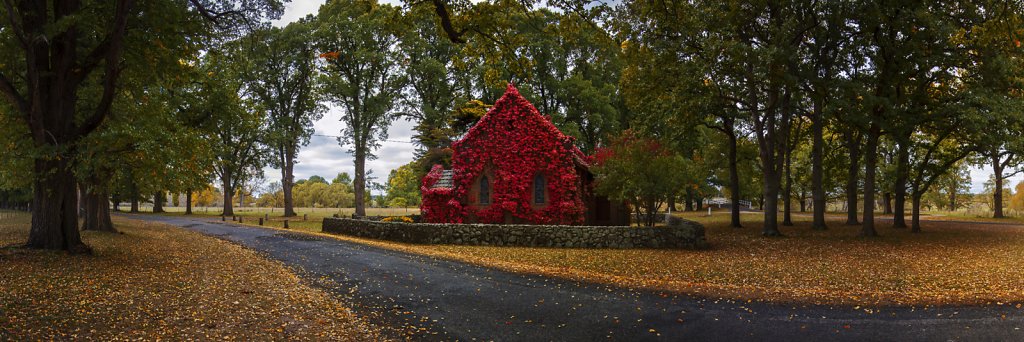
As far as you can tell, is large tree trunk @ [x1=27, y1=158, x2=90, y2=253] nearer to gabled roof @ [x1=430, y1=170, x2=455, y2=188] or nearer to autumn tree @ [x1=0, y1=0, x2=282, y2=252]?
autumn tree @ [x1=0, y1=0, x2=282, y2=252]

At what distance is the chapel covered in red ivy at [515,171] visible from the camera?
976 inches

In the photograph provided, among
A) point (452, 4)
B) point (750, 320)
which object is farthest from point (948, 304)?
point (452, 4)

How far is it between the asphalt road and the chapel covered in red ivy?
13.4m

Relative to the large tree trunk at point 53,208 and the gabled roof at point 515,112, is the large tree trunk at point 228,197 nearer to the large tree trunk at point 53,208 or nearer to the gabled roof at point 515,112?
the gabled roof at point 515,112

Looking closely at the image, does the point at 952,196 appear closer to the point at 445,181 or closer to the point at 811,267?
the point at 811,267

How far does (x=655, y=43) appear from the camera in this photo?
20.5 meters

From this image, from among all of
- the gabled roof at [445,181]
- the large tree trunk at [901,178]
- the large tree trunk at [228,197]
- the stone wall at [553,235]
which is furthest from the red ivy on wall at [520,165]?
the large tree trunk at [228,197]

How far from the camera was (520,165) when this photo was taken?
81.3 feet

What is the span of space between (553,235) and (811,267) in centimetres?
818

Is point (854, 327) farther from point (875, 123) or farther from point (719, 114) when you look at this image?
point (719, 114)

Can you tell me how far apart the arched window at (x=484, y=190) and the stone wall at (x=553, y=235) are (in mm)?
5383

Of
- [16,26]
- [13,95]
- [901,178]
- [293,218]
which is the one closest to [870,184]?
[901,178]

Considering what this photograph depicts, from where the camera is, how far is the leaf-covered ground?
32.5 feet

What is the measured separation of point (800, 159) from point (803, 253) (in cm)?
3470
